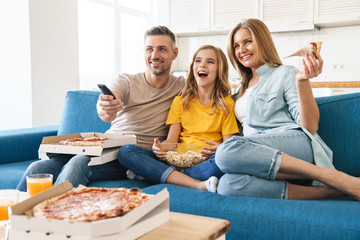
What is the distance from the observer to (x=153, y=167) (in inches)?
71.2

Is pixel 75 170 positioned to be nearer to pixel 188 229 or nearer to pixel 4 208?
pixel 4 208

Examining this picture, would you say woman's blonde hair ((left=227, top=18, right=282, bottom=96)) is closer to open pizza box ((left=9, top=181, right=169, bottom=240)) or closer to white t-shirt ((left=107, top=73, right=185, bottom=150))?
white t-shirt ((left=107, top=73, right=185, bottom=150))

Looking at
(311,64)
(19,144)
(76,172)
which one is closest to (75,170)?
(76,172)

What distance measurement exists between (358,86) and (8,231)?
432 centimetres

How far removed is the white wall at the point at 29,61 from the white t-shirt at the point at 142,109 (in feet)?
5.77

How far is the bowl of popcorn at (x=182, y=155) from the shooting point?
6.15 feet

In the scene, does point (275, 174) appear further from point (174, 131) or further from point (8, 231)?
point (8, 231)

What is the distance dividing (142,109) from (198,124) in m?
0.36

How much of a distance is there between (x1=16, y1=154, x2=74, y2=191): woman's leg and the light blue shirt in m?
0.98

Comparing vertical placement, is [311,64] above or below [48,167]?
above

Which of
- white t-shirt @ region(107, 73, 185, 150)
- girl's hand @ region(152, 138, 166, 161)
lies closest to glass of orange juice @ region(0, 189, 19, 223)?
girl's hand @ region(152, 138, 166, 161)

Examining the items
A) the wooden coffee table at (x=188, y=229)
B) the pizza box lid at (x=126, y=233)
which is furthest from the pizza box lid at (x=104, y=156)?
the pizza box lid at (x=126, y=233)

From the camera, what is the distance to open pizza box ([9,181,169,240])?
0.76 meters

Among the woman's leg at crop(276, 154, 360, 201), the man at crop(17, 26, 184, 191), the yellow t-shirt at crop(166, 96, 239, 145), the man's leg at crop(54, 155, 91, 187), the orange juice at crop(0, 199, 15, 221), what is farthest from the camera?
the man at crop(17, 26, 184, 191)
